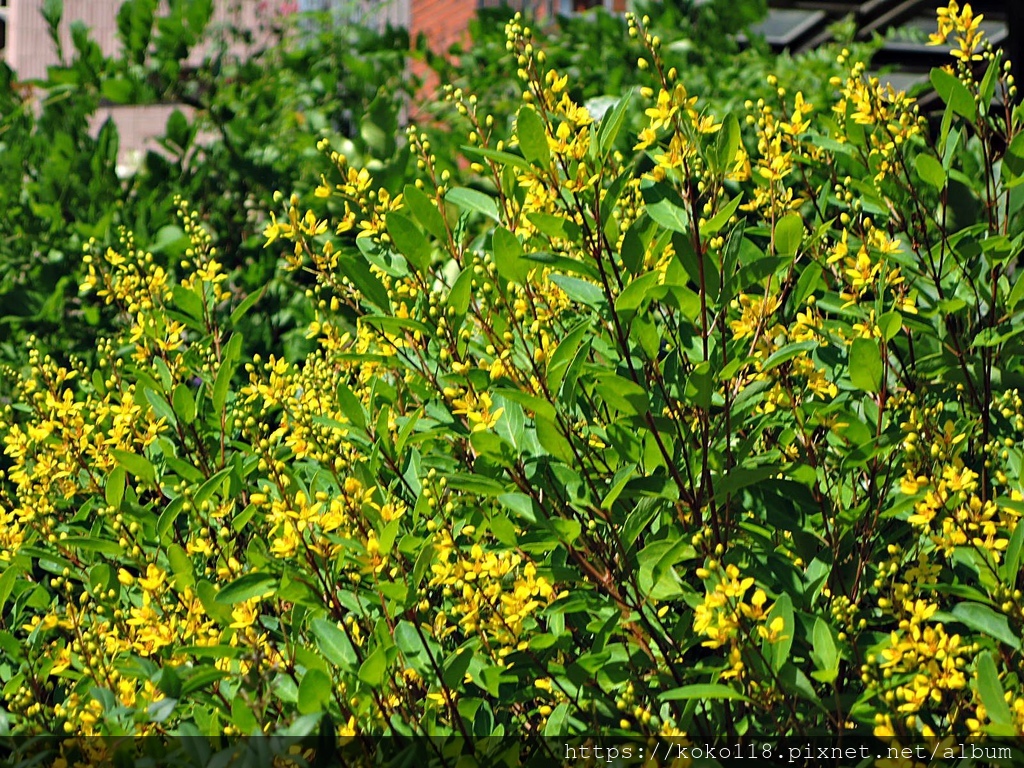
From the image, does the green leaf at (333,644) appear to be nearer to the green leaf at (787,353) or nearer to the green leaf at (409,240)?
the green leaf at (409,240)

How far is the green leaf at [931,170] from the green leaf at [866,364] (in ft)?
1.08

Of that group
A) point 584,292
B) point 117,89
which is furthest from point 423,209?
point 117,89

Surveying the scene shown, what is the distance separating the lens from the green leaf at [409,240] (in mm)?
1780

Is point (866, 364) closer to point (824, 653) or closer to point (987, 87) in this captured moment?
A: point (824, 653)

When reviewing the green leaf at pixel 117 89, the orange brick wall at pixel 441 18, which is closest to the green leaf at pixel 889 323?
the green leaf at pixel 117 89

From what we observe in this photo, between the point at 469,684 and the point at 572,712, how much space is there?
21 cm

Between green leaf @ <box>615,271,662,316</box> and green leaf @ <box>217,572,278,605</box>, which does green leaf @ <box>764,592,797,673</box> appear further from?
green leaf @ <box>217,572,278,605</box>

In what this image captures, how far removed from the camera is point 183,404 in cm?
219

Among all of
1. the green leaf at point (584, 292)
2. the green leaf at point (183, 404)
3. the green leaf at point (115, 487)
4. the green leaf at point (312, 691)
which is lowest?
the green leaf at point (312, 691)

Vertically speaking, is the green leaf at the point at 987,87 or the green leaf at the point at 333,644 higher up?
the green leaf at the point at 987,87

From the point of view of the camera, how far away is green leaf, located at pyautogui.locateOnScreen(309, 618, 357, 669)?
1.71 meters

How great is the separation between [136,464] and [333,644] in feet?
2.02

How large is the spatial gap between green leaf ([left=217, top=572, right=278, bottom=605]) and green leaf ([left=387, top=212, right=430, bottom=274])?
1.73 feet

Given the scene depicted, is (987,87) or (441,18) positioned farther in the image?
(441,18)
